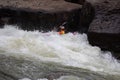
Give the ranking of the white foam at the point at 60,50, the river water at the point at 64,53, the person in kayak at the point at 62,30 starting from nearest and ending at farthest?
the river water at the point at 64,53
the white foam at the point at 60,50
the person in kayak at the point at 62,30

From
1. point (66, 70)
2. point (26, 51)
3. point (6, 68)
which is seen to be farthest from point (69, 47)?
point (6, 68)

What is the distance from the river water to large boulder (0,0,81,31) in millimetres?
426

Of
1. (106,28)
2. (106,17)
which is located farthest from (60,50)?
(106,17)

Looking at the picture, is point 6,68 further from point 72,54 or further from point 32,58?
point 72,54

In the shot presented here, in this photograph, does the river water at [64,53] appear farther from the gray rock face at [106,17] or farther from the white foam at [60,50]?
the gray rock face at [106,17]

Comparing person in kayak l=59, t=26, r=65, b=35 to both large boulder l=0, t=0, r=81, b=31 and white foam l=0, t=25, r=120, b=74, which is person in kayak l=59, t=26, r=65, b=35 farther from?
large boulder l=0, t=0, r=81, b=31

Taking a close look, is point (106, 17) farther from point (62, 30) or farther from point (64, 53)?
point (64, 53)

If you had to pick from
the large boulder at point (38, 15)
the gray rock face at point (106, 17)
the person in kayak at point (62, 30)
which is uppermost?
the gray rock face at point (106, 17)

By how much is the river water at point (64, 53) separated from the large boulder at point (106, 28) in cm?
20

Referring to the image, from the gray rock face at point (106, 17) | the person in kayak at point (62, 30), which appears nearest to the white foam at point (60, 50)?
the person in kayak at point (62, 30)

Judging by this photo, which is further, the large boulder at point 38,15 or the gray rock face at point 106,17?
the large boulder at point 38,15

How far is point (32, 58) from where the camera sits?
21.8ft

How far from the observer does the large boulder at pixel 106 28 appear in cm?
760

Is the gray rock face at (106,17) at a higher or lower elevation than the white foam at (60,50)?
higher
